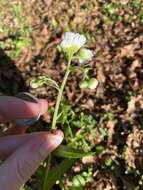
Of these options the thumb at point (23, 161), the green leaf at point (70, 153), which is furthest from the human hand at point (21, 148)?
the green leaf at point (70, 153)

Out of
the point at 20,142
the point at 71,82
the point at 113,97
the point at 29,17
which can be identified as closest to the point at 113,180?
the point at 113,97

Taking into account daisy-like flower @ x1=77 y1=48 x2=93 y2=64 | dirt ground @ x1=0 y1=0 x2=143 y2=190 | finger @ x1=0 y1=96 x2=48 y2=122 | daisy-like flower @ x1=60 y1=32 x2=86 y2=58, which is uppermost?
daisy-like flower @ x1=60 y1=32 x2=86 y2=58

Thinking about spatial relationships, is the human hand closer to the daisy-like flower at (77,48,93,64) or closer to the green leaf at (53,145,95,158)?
the green leaf at (53,145,95,158)

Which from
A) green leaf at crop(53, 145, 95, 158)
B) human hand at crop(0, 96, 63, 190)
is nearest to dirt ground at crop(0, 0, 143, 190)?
green leaf at crop(53, 145, 95, 158)

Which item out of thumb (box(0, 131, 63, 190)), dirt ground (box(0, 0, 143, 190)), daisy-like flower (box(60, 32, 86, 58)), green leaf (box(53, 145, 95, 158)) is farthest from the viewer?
dirt ground (box(0, 0, 143, 190))

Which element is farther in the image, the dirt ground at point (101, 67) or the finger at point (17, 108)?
the dirt ground at point (101, 67)

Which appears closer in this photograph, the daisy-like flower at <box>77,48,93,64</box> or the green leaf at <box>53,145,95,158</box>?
the daisy-like flower at <box>77,48,93,64</box>

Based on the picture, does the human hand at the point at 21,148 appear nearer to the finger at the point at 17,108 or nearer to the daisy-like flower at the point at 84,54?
the finger at the point at 17,108

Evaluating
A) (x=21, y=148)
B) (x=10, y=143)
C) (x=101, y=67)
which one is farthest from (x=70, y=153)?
(x=101, y=67)
